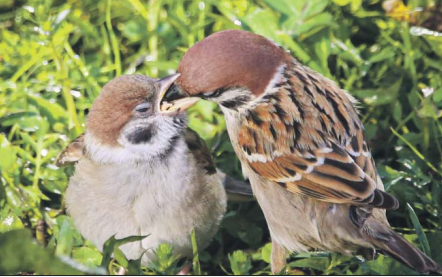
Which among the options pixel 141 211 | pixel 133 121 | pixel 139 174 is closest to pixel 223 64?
pixel 133 121

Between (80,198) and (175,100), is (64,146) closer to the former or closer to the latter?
(80,198)

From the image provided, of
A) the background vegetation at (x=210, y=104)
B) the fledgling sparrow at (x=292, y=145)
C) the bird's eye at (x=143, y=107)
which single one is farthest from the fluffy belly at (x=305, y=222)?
the bird's eye at (x=143, y=107)

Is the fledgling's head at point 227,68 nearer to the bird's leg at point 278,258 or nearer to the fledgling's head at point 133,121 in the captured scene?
the fledgling's head at point 133,121

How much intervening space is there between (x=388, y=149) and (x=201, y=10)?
1.34m

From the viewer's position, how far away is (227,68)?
2.90 m

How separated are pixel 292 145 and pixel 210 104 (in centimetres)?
93

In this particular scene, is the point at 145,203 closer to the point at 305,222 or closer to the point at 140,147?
the point at 140,147

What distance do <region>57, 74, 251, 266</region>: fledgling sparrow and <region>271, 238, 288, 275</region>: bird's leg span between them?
1.17 ft

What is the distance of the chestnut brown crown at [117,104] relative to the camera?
2.99 metres

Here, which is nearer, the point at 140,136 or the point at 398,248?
the point at 398,248

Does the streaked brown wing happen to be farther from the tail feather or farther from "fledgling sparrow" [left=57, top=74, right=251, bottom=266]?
"fledgling sparrow" [left=57, top=74, right=251, bottom=266]

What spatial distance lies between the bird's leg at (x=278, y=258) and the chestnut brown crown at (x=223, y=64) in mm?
713

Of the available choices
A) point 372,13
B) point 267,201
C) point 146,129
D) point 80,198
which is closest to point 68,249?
point 80,198

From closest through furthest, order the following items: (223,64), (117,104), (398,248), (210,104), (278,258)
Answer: (398,248) → (223,64) → (117,104) → (278,258) → (210,104)
